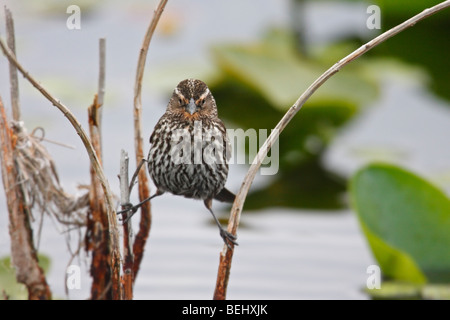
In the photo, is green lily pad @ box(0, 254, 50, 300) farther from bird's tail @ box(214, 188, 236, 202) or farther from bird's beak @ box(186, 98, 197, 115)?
bird's beak @ box(186, 98, 197, 115)

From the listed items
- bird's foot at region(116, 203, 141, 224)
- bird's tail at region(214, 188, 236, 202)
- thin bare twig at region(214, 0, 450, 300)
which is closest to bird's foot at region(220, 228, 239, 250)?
thin bare twig at region(214, 0, 450, 300)

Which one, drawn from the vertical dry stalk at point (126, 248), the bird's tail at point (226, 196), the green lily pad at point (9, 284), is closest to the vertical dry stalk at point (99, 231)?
the vertical dry stalk at point (126, 248)

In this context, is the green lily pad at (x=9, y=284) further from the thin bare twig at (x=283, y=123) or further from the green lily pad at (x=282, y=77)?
the green lily pad at (x=282, y=77)

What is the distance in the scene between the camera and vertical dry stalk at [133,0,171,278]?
255 centimetres

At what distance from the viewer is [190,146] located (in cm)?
238

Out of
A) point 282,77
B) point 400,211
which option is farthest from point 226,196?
point 282,77

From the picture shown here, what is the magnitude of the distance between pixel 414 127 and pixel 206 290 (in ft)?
9.34

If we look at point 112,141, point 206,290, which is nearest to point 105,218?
point 206,290

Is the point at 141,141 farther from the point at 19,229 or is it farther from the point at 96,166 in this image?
the point at 19,229

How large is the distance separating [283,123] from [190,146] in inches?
10.5

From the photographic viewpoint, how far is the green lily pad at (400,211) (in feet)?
12.9

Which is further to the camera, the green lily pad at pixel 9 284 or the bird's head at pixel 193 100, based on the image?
the green lily pad at pixel 9 284

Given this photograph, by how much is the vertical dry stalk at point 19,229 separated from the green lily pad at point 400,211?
146 cm
